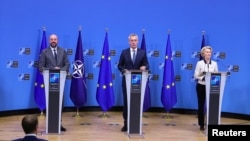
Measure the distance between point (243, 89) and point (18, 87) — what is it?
16.3 ft

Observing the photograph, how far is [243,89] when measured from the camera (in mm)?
8797

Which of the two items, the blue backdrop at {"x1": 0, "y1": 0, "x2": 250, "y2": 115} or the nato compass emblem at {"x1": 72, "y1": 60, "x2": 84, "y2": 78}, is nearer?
the blue backdrop at {"x1": 0, "y1": 0, "x2": 250, "y2": 115}

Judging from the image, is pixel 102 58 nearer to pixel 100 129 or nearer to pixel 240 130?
pixel 100 129

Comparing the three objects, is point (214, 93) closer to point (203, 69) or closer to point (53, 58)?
point (203, 69)

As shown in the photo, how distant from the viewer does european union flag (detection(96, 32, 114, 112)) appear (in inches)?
345

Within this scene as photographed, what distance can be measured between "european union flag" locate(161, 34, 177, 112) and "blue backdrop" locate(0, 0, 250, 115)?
356 mm

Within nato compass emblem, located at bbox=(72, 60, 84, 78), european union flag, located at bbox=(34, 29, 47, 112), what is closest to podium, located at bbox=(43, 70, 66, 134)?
european union flag, located at bbox=(34, 29, 47, 112)

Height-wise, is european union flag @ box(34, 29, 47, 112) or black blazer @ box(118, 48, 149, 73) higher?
black blazer @ box(118, 48, 149, 73)

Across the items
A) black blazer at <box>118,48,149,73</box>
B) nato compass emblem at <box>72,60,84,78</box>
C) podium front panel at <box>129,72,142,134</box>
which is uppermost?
black blazer at <box>118,48,149,73</box>

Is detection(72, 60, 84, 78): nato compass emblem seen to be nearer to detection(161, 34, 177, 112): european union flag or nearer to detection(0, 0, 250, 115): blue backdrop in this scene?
detection(0, 0, 250, 115): blue backdrop

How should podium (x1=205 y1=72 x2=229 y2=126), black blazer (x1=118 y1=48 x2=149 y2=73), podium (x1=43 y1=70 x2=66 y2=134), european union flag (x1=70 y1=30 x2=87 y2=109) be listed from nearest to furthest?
podium (x1=43 y1=70 x2=66 y2=134), podium (x1=205 y1=72 x2=229 y2=126), black blazer (x1=118 y1=48 x2=149 y2=73), european union flag (x1=70 y1=30 x2=87 y2=109)

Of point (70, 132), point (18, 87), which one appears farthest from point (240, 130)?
point (18, 87)

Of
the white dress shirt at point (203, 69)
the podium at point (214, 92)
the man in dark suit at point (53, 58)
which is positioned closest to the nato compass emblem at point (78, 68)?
the man in dark suit at point (53, 58)

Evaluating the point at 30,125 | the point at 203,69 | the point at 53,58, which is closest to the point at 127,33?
the point at 53,58
